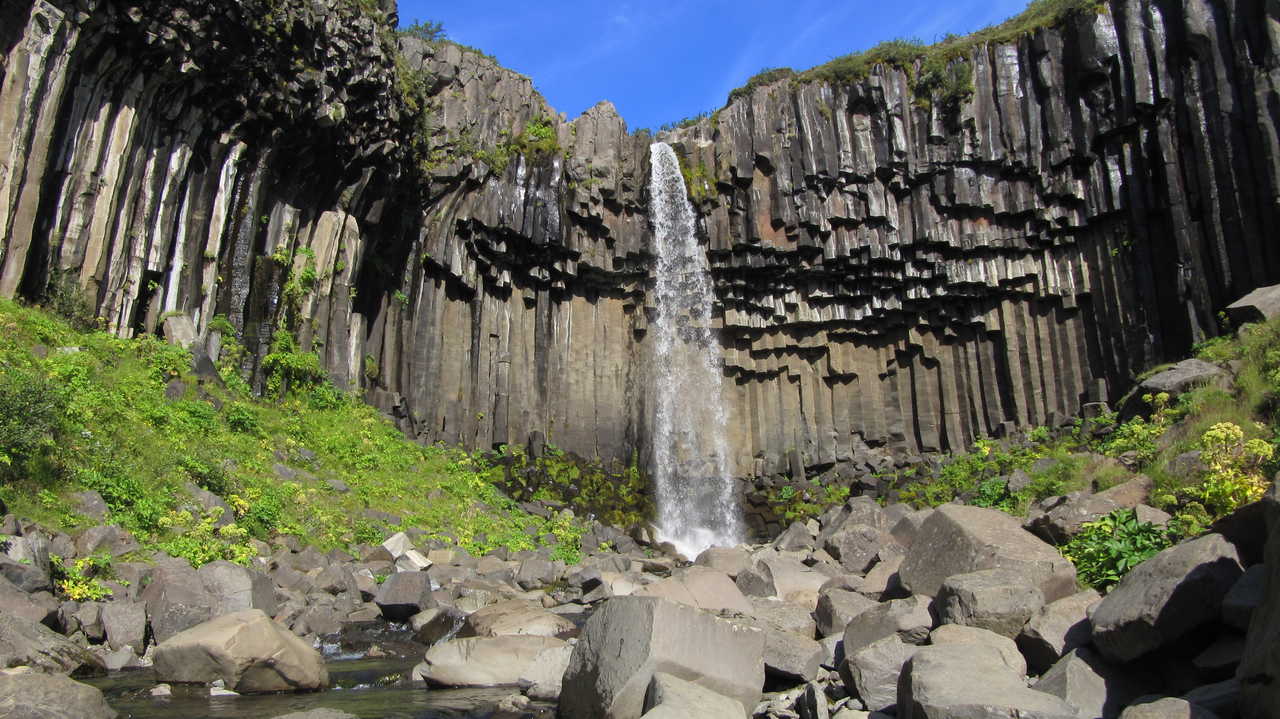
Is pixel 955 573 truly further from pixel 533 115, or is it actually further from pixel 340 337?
pixel 533 115

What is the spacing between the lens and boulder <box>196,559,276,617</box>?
8953 millimetres

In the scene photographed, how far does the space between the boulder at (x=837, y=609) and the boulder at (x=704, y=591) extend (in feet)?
2.81

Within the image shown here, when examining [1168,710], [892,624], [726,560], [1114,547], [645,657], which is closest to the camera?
[1168,710]

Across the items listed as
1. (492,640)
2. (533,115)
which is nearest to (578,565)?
(492,640)

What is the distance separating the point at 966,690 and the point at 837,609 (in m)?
3.73

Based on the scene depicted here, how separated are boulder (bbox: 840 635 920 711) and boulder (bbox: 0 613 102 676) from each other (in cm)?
644

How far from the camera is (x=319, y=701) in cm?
735

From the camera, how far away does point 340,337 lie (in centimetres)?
2184

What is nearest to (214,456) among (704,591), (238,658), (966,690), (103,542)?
(103,542)

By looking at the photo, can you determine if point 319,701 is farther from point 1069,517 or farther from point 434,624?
point 1069,517

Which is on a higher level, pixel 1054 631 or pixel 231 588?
pixel 231 588

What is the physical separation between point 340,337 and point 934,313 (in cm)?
1825

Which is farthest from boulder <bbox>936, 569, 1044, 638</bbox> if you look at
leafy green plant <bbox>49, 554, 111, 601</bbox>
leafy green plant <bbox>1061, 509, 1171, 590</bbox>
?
leafy green plant <bbox>49, 554, 111, 601</bbox>

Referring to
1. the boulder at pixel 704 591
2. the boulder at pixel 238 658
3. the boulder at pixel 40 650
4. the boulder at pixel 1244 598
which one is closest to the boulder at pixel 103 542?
the boulder at pixel 40 650
